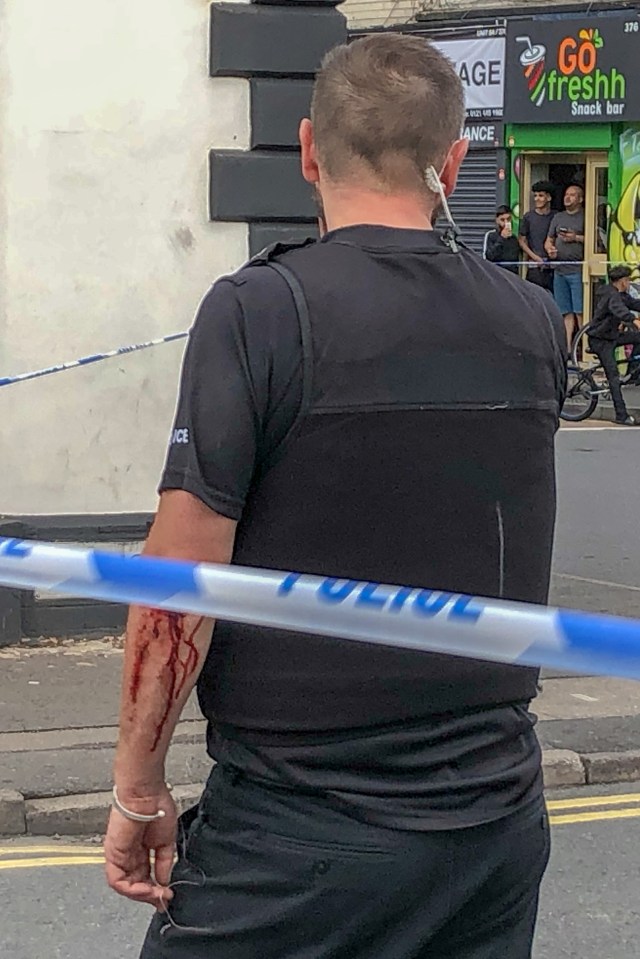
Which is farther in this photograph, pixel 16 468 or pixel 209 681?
pixel 16 468

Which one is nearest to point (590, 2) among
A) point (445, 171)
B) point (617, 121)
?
point (617, 121)

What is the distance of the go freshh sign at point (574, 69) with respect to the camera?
20.5 meters

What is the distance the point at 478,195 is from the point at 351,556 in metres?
21.0

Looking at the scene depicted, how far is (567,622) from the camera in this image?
5.51ft

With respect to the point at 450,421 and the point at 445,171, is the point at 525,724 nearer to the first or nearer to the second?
the point at 450,421

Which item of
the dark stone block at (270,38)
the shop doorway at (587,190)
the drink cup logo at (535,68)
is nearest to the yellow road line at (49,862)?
the dark stone block at (270,38)

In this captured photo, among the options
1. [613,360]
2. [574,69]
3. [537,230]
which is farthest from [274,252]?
[574,69]

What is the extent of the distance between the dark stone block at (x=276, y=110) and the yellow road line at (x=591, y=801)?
3.47 metres

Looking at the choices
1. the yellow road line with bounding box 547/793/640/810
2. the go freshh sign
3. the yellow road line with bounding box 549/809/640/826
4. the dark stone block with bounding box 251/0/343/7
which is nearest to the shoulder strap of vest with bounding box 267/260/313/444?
the yellow road line with bounding box 549/809/640/826

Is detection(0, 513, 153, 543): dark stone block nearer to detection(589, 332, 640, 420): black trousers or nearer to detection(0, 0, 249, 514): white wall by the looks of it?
detection(0, 0, 249, 514): white wall

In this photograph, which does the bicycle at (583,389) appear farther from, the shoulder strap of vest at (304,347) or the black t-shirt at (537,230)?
the shoulder strap of vest at (304,347)

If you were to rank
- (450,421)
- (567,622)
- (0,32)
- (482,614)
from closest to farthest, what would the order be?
(567,622) → (482,614) → (450,421) → (0,32)

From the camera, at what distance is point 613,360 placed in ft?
57.4

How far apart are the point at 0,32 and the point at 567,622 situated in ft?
20.8
